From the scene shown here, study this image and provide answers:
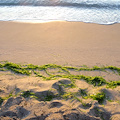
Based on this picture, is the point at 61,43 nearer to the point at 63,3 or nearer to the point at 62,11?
the point at 62,11

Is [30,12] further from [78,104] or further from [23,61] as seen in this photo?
[78,104]

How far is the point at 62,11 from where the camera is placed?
645 centimetres

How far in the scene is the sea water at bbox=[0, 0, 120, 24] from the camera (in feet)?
18.2

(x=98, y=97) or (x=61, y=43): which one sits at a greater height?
(x=61, y=43)

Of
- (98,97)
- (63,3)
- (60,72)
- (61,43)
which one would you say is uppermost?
(63,3)

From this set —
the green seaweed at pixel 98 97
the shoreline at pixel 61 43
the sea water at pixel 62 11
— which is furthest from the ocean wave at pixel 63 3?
the green seaweed at pixel 98 97

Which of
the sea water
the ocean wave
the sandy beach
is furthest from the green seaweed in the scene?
the ocean wave

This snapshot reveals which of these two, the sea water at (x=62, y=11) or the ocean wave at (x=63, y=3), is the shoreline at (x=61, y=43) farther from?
the ocean wave at (x=63, y=3)

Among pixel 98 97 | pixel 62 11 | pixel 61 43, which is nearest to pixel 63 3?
pixel 62 11

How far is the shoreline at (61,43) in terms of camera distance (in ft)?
11.1

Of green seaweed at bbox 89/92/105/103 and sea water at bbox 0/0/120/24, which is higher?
sea water at bbox 0/0/120/24

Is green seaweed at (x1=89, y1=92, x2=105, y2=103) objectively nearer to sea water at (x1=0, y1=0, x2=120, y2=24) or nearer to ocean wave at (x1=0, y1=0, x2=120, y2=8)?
sea water at (x1=0, y1=0, x2=120, y2=24)

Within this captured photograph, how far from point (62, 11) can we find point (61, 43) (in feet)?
10.4

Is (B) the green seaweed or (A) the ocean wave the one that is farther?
(A) the ocean wave
